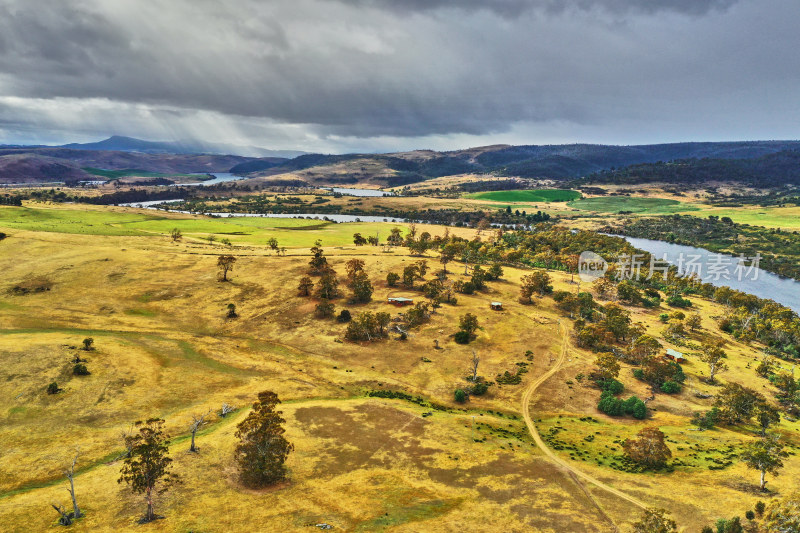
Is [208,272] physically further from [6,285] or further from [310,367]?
[310,367]

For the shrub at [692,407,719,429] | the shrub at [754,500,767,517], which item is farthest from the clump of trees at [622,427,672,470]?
the shrub at [692,407,719,429]

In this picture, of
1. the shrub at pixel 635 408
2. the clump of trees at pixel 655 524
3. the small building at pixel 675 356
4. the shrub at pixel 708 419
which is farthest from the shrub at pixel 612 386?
the clump of trees at pixel 655 524

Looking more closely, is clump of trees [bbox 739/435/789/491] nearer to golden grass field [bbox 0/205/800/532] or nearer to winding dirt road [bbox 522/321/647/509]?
golden grass field [bbox 0/205/800/532]

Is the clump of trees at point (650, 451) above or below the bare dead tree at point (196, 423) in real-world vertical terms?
below

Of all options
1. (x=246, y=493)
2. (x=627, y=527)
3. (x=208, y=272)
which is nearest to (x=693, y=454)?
(x=627, y=527)

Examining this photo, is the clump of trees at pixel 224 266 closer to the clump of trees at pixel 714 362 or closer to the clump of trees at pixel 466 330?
the clump of trees at pixel 466 330

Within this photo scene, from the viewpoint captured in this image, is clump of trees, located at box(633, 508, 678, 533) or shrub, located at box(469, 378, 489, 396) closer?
clump of trees, located at box(633, 508, 678, 533)
